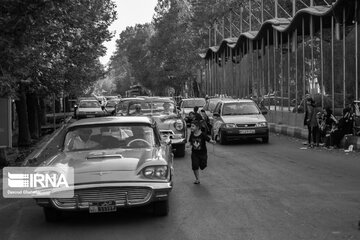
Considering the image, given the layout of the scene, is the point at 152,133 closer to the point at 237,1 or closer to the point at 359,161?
the point at 359,161

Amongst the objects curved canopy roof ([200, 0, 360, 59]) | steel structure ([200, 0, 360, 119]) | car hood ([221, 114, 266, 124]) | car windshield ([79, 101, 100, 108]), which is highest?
curved canopy roof ([200, 0, 360, 59])

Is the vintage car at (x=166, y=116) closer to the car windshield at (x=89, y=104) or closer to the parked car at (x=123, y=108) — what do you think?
the parked car at (x=123, y=108)

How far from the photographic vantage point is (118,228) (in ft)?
24.5

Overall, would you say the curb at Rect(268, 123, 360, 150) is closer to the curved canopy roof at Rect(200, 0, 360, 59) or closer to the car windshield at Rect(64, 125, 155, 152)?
the curved canopy roof at Rect(200, 0, 360, 59)

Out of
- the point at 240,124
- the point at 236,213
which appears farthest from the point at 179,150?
the point at 236,213

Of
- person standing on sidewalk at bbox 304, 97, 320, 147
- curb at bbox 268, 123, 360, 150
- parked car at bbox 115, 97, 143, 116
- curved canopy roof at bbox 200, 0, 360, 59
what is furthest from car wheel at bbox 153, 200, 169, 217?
curved canopy roof at bbox 200, 0, 360, 59

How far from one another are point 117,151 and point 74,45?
16300mm

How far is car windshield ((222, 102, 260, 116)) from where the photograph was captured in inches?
881

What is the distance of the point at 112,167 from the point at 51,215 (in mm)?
1137

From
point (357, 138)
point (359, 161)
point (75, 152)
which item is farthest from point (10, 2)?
point (357, 138)

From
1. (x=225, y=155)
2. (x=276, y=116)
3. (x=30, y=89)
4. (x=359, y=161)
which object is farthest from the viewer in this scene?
(x=276, y=116)

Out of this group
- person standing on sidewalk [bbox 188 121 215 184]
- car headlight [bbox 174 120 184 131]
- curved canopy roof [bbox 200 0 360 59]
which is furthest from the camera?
curved canopy roof [bbox 200 0 360 59]

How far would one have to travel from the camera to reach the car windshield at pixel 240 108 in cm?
2238

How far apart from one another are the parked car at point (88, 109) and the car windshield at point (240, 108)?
18296mm
